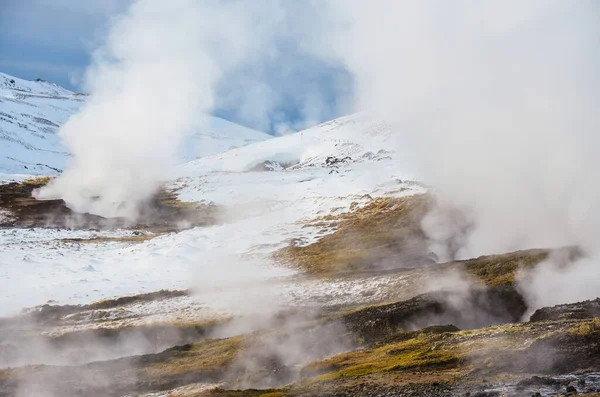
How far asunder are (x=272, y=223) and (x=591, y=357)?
5458cm

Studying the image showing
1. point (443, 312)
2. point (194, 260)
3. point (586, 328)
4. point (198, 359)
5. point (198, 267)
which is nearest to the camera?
point (586, 328)

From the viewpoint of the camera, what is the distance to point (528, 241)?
1783 inches

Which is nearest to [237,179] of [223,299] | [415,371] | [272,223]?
[272,223]

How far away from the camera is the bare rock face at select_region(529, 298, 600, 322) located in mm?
25314

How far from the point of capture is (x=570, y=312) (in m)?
25.9

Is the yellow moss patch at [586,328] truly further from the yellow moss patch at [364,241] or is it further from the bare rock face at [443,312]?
the yellow moss patch at [364,241]

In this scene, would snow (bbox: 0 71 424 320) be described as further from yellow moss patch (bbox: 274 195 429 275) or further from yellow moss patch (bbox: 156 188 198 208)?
yellow moss patch (bbox: 156 188 198 208)

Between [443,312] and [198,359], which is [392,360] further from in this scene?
[198,359]

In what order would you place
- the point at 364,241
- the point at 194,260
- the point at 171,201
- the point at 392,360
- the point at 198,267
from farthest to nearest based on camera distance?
the point at 171,201 → the point at 364,241 → the point at 194,260 → the point at 198,267 → the point at 392,360

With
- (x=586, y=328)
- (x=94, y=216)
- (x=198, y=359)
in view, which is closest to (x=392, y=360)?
(x=586, y=328)

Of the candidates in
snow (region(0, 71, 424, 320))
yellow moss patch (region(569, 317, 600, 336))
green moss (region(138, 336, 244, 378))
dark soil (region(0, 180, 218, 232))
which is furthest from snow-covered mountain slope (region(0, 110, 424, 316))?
yellow moss patch (region(569, 317, 600, 336))

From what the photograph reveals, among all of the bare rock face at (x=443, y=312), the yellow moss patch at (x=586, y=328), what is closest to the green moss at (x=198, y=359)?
the bare rock face at (x=443, y=312)

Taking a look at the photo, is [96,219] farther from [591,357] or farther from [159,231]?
[591,357]

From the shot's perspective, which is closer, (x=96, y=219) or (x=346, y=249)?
(x=346, y=249)
